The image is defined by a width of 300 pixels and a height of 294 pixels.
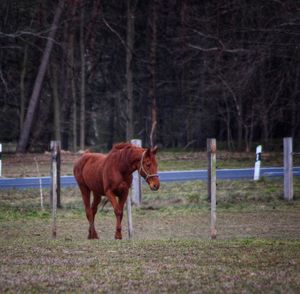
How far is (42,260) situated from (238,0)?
68.0ft

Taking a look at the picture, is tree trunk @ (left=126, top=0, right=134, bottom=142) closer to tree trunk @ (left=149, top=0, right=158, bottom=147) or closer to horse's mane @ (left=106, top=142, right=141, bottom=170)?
tree trunk @ (left=149, top=0, right=158, bottom=147)

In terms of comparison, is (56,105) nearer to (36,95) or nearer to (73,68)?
(73,68)

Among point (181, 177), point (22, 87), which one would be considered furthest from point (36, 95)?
point (181, 177)

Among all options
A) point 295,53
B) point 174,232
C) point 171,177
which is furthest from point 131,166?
point 295,53

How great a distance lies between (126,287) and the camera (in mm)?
9031

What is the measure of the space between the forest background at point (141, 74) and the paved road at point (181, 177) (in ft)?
10.6

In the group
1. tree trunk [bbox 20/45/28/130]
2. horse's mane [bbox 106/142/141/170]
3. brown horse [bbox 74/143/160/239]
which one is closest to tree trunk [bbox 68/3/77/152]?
tree trunk [bbox 20/45/28/130]

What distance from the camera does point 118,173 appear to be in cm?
1511

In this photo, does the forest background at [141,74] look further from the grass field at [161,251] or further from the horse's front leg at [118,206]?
the horse's front leg at [118,206]

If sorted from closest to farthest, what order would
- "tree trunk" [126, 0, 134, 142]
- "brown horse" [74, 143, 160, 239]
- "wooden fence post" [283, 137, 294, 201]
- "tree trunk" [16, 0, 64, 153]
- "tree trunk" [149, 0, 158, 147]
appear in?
"brown horse" [74, 143, 160, 239] < "wooden fence post" [283, 137, 294, 201] < "tree trunk" [16, 0, 64, 153] < "tree trunk" [149, 0, 158, 147] < "tree trunk" [126, 0, 134, 142]

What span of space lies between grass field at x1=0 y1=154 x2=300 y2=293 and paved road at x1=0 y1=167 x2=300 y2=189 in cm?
423

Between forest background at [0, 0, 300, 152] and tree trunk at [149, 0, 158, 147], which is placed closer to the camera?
forest background at [0, 0, 300, 152]

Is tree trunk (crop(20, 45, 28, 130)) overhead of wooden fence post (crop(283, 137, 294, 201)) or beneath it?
overhead

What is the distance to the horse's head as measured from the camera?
571 inches
